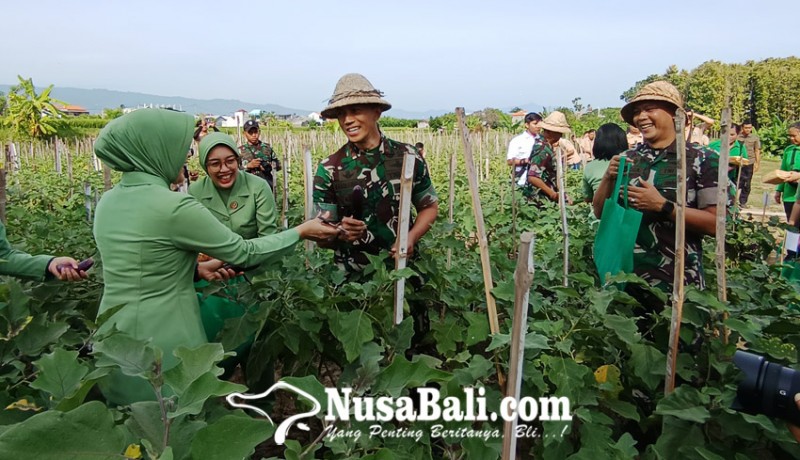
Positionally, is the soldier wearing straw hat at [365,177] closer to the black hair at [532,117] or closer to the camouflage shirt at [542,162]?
the camouflage shirt at [542,162]

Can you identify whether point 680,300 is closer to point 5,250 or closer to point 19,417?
point 19,417

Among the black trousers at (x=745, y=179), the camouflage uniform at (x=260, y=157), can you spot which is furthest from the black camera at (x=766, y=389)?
the black trousers at (x=745, y=179)

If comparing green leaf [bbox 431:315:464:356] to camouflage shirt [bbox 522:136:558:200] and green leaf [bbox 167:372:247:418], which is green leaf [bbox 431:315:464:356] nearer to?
green leaf [bbox 167:372:247:418]

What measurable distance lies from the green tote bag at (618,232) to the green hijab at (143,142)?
64.3 inches

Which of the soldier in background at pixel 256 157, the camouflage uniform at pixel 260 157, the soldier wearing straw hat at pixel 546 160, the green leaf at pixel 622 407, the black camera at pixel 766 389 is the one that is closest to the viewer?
the black camera at pixel 766 389

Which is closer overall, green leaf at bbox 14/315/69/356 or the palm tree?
green leaf at bbox 14/315/69/356

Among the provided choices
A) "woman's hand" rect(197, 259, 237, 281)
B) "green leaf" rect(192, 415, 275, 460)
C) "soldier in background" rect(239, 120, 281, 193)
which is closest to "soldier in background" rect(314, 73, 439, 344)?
"woman's hand" rect(197, 259, 237, 281)

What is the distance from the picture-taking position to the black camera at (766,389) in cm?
138

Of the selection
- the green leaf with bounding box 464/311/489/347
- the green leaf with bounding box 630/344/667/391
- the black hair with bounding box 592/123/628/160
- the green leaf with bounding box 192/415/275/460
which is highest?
the black hair with bounding box 592/123/628/160

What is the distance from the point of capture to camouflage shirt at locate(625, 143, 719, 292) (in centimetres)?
224

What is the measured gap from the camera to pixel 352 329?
5.91 feet

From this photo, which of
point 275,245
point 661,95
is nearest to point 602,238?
point 661,95

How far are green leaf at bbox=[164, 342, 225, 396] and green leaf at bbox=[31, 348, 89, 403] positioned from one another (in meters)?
0.20

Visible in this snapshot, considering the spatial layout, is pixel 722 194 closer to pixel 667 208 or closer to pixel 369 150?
pixel 667 208
